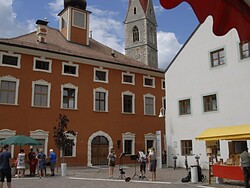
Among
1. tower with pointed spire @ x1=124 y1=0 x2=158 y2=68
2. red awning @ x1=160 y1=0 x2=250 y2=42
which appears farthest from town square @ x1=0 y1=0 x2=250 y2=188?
tower with pointed spire @ x1=124 y1=0 x2=158 y2=68

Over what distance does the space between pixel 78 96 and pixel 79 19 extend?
11.1m

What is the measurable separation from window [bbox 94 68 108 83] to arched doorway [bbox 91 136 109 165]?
550 centimetres

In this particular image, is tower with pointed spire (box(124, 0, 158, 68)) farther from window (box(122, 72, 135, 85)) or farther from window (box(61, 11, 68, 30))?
window (box(122, 72, 135, 85))

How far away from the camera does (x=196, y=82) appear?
2405cm

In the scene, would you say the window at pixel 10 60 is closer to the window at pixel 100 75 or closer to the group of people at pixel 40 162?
the window at pixel 100 75

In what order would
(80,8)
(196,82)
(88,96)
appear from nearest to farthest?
(196,82), (88,96), (80,8)

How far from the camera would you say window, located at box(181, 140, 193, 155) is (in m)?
24.1

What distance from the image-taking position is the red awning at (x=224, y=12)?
5.70 feet

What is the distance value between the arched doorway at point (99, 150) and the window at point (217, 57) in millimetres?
12131

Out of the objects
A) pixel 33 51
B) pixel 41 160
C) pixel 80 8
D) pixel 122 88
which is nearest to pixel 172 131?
pixel 122 88

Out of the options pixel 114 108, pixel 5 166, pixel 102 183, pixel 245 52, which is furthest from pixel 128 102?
pixel 5 166

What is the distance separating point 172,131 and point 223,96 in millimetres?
5771

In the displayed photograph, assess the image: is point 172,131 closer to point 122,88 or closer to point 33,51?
point 122,88

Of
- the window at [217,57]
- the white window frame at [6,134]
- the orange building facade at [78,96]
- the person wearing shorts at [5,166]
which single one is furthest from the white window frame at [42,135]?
the window at [217,57]
